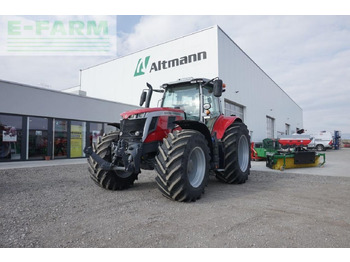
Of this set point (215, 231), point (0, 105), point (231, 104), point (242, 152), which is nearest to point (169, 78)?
point (231, 104)

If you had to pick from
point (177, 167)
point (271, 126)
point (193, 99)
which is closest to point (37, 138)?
point (193, 99)

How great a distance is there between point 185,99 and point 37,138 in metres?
8.86

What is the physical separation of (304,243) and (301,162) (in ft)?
26.1

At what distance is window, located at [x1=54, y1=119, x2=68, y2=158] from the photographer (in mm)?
12023

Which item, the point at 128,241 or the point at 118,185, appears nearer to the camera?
the point at 128,241

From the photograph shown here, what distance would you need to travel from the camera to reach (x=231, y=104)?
1911 centimetres

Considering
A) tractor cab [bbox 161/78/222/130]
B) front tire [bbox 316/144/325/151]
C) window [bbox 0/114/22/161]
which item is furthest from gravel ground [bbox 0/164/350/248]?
front tire [bbox 316/144/325/151]

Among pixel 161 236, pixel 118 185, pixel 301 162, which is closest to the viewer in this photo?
pixel 161 236

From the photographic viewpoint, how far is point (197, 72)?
1681 centimetres

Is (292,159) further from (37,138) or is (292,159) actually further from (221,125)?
(37,138)

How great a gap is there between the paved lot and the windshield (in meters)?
1.83

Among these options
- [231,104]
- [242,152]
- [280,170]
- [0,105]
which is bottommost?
[280,170]

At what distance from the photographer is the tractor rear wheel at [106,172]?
481cm

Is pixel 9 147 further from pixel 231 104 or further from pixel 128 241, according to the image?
pixel 231 104
